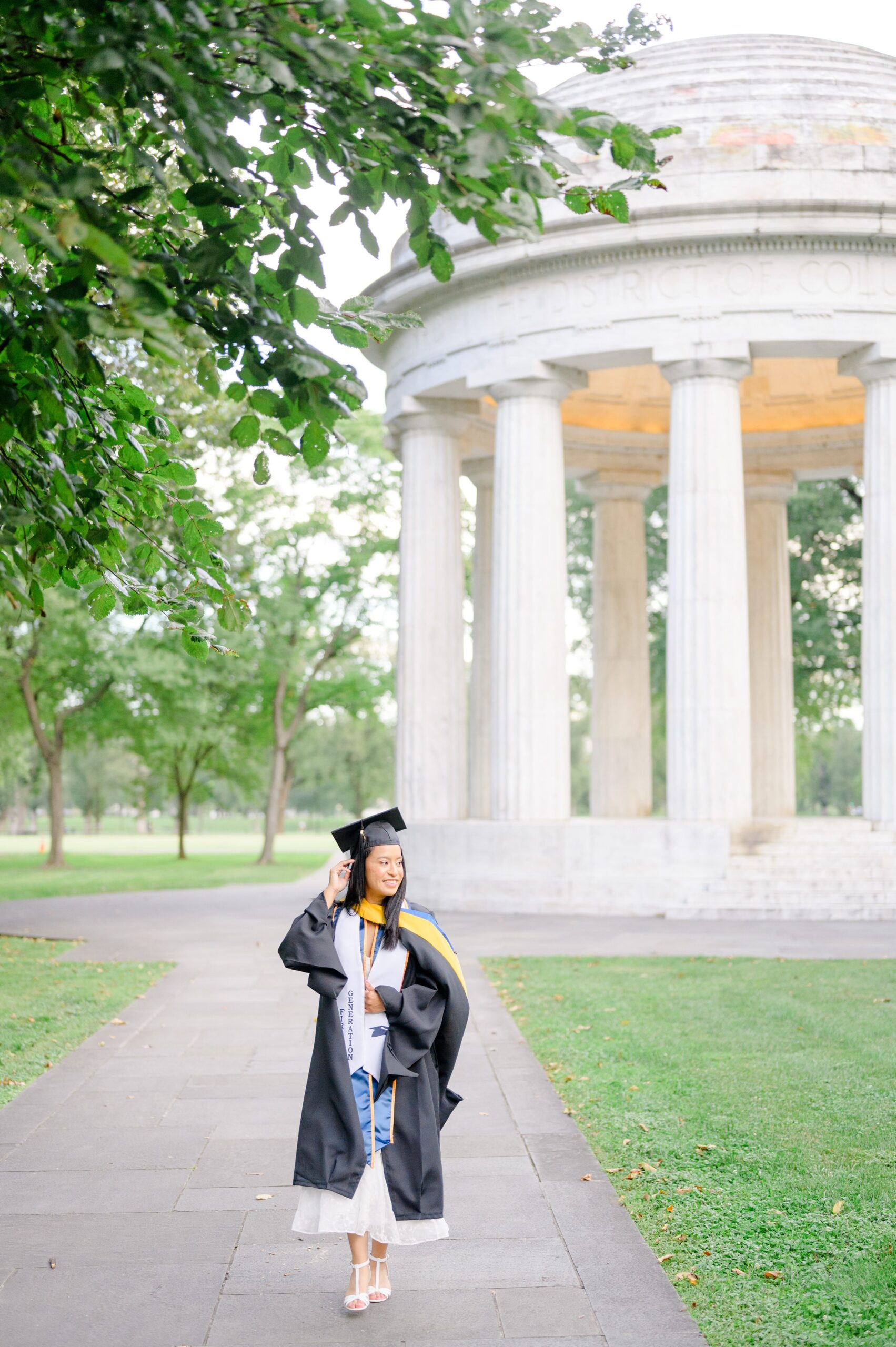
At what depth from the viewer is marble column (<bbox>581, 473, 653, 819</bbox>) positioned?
35844 millimetres

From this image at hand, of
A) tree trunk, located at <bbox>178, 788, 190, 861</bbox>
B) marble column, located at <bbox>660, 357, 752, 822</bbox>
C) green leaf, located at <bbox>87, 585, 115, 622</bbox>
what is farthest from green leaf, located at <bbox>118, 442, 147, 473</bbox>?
tree trunk, located at <bbox>178, 788, 190, 861</bbox>

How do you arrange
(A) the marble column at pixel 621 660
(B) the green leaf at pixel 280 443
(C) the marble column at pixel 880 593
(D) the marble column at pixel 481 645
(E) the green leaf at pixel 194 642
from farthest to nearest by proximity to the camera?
(A) the marble column at pixel 621 660
(D) the marble column at pixel 481 645
(C) the marble column at pixel 880 593
(E) the green leaf at pixel 194 642
(B) the green leaf at pixel 280 443

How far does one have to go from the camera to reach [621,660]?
118 feet

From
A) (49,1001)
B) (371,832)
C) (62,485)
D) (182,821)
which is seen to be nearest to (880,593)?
(49,1001)

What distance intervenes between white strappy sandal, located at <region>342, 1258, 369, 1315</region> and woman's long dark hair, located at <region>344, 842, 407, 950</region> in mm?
1428

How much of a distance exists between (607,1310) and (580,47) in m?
5.44

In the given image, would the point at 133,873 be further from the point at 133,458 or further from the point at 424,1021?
the point at 424,1021

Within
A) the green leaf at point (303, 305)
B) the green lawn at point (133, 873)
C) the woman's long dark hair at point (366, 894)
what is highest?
the green leaf at point (303, 305)

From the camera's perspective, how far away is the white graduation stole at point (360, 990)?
6129mm

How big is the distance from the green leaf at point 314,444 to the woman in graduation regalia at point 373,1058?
1.69 meters

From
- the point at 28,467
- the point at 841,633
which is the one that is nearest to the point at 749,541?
the point at 841,633

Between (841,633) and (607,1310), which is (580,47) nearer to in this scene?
(607,1310)

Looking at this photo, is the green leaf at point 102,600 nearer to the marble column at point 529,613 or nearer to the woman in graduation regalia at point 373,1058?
the woman in graduation regalia at point 373,1058

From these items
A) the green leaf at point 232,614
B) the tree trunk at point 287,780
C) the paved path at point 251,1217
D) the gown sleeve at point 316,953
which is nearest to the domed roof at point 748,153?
the paved path at point 251,1217
